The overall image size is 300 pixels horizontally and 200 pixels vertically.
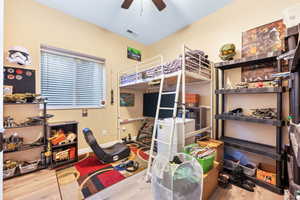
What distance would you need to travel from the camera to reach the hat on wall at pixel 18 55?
2203mm

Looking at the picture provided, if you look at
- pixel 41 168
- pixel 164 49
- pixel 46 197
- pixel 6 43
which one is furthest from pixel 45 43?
pixel 164 49

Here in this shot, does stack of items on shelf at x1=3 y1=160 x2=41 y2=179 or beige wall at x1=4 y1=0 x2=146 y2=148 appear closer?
stack of items on shelf at x1=3 y1=160 x2=41 y2=179

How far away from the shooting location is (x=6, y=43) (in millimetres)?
2242

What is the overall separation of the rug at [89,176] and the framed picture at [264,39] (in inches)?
120

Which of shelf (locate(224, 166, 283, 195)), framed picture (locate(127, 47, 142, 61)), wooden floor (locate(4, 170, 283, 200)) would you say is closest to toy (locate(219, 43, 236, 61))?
shelf (locate(224, 166, 283, 195))

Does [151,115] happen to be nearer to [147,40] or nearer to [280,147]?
[147,40]

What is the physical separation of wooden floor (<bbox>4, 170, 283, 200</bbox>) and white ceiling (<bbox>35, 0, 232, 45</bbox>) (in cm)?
337

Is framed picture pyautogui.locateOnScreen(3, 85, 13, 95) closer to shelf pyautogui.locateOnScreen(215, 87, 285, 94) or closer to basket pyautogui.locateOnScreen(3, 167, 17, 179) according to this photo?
basket pyautogui.locateOnScreen(3, 167, 17, 179)

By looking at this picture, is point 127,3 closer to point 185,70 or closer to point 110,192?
point 185,70

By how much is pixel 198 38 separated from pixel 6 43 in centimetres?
397

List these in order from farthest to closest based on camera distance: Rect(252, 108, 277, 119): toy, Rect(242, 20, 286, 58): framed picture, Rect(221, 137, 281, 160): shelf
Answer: Rect(242, 20, 286, 58): framed picture < Rect(252, 108, 277, 119): toy < Rect(221, 137, 281, 160): shelf

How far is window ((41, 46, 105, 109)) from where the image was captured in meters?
2.78

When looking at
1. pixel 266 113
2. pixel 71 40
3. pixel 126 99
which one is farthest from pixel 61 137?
pixel 266 113

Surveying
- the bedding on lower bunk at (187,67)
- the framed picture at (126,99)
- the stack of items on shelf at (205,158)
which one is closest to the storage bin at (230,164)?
the stack of items on shelf at (205,158)
